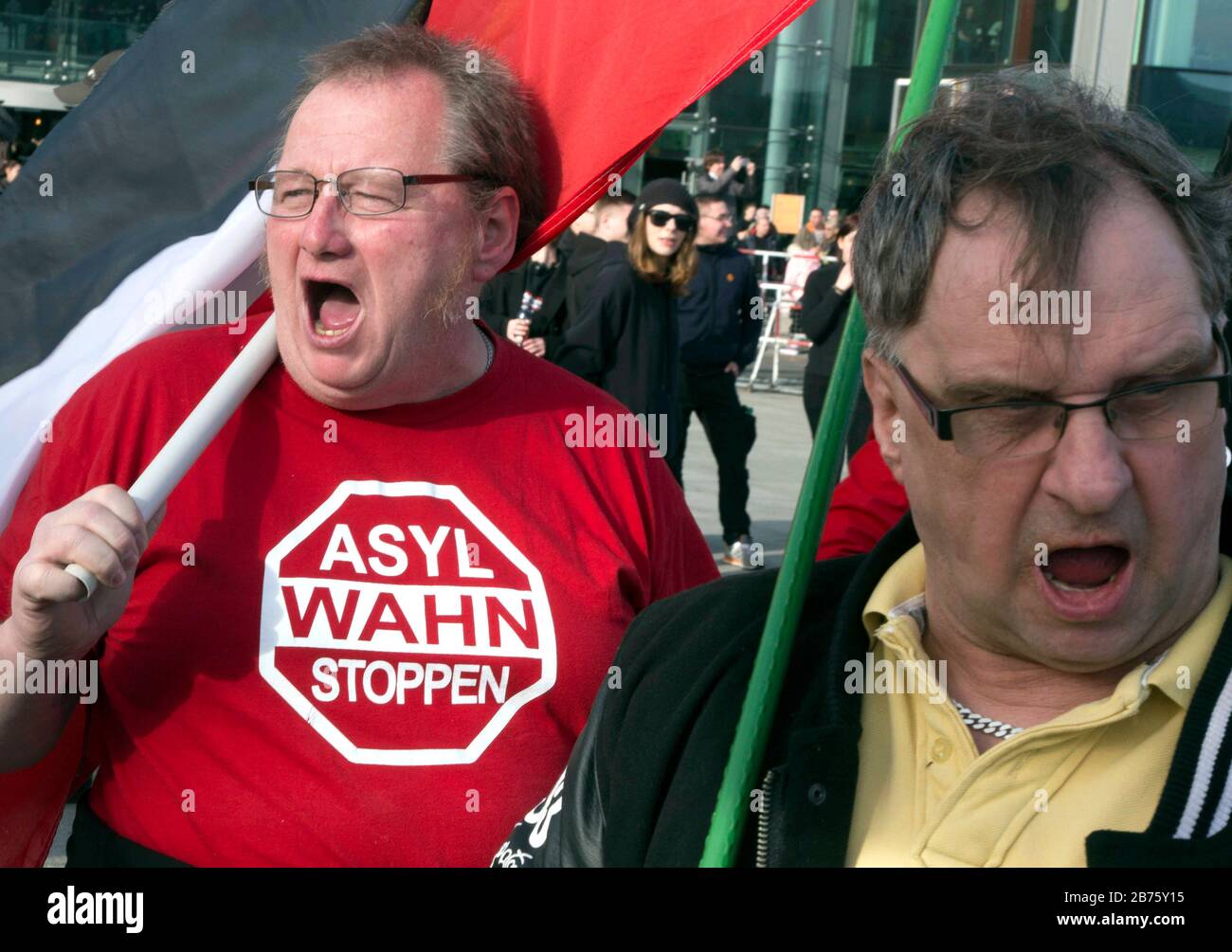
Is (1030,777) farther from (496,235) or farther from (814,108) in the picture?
(814,108)

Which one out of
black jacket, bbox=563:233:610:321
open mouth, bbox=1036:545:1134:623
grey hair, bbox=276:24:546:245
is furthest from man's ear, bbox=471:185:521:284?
black jacket, bbox=563:233:610:321

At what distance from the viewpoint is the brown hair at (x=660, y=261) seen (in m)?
7.73

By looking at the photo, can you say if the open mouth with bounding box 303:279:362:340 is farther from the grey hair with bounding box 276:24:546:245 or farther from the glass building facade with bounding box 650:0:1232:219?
the glass building facade with bounding box 650:0:1232:219

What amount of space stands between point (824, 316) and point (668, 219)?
1.34 meters

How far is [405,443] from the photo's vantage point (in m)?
2.61

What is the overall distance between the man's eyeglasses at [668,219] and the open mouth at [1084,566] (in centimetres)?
620

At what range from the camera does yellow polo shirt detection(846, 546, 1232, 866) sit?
1.60 metres

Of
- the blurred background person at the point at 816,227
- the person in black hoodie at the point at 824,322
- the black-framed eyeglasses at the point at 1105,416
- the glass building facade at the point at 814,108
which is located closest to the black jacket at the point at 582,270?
the person in black hoodie at the point at 824,322

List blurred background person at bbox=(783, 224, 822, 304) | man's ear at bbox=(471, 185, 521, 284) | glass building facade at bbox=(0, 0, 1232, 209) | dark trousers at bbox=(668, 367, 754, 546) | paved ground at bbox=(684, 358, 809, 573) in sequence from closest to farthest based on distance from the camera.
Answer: man's ear at bbox=(471, 185, 521, 284), dark trousers at bbox=(668, 367, 754, 546), paved ground at bbox=(684, 358, 809, 573), blurred background person at bbox=(783, 224, 822, 304), glass building facade at bbox=(0, 0, 1232, 209)

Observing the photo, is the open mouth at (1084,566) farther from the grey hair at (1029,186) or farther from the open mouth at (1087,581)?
the grey hair at (1029,186)

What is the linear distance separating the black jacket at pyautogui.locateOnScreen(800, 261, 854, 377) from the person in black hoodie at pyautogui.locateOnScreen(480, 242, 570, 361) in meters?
1.39
